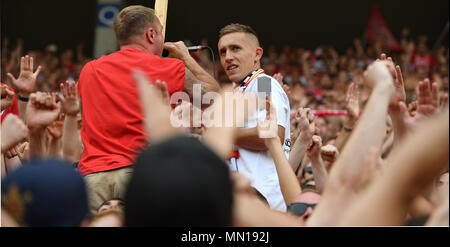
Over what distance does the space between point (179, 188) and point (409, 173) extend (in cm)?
60

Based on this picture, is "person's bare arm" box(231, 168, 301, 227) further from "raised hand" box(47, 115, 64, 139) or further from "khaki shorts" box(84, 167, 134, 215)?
"raised hand" box(47, 115, 64, 139)

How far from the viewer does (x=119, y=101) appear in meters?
3.56

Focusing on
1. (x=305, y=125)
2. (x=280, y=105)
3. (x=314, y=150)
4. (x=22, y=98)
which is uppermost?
(x=22, y=98)

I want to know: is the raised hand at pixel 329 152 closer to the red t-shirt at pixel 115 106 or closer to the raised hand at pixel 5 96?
the red t-shirt at pixel 115 106

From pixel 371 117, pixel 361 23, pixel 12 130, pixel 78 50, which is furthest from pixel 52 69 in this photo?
pixel 371 117

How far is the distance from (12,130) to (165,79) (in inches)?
55.5

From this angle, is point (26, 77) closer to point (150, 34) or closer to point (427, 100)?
point (150, 34)

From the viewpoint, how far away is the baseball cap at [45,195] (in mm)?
1686

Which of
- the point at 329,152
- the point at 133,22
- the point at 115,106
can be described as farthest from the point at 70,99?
the point at 329,152

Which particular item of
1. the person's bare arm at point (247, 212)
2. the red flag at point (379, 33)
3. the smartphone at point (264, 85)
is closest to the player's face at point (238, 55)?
the smartphone at point (264, 85)

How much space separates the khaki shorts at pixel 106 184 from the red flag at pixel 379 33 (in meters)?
11.9

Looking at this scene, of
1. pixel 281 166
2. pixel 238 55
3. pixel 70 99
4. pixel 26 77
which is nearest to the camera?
pixel 281 166

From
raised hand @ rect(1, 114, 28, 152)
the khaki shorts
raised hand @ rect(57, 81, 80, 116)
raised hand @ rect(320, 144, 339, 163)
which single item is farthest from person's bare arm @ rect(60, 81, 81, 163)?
raised hand @ rect(320, 144, 339, 163)

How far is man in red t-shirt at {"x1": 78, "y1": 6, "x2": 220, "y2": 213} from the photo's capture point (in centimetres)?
350
